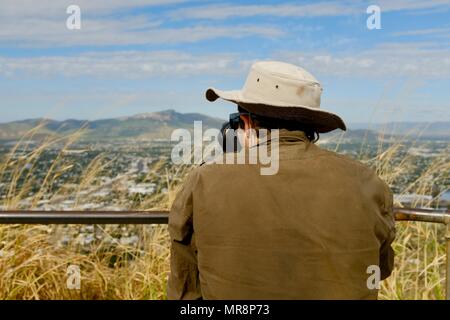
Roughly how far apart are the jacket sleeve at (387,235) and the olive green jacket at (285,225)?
7 cm

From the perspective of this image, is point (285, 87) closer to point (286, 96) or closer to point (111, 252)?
point (286, 96)

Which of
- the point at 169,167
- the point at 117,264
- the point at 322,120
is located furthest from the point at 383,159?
the point at 322,120

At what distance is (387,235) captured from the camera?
6.87 feet

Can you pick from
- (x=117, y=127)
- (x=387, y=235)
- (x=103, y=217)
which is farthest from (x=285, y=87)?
(x=117, y=127)

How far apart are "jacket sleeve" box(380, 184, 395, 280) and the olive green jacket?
0.23ft

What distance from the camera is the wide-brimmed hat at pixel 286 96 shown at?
203cm

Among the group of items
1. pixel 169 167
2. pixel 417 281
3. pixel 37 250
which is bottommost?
pixel 417 281

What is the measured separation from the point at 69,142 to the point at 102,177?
38cm

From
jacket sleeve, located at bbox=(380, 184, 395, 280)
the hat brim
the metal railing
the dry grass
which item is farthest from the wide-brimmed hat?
the dry grass

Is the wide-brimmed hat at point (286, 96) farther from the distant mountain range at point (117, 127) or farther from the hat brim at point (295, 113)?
the distant mountain range at point (117, 127)

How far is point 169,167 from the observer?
4941 mm

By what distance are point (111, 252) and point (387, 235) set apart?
2.71 meters

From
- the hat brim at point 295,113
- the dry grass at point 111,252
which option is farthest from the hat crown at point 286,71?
the dry grass at point 111,252

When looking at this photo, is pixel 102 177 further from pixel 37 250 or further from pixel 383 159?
pixel 383 159
